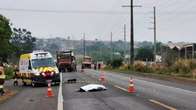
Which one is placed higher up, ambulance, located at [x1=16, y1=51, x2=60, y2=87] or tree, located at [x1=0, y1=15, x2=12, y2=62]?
tree, located at [x1=0, y1=15, x2=12, y2=62]

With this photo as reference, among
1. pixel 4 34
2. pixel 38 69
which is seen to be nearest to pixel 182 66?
pixel 38 69

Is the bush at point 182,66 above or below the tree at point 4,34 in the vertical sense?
below

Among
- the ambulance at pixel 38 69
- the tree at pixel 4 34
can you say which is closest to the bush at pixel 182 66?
the ambulance at pixel 38 69

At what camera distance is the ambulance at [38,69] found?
3656 centimetres

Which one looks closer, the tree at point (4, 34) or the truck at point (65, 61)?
the tree at point (4, 34)

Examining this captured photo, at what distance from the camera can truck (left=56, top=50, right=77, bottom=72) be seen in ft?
251

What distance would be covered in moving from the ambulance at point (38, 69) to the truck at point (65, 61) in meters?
36.6

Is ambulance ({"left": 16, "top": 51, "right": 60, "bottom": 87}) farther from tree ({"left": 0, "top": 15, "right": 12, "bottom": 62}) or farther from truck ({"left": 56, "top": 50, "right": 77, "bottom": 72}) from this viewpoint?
truck ({"left": 56, "top": 50, "right": 77, "bottom": 72})

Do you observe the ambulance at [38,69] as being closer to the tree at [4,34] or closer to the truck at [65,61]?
the tree at [4,34]

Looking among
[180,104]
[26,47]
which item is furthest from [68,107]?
[26,47]

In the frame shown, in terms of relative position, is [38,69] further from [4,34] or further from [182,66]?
[4,34]

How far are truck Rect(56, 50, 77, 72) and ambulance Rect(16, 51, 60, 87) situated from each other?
120 feet

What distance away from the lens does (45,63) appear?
1494 inches

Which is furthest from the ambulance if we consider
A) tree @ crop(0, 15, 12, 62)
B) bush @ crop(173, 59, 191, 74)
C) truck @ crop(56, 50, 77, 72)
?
truck @ crop(56, 50, 77, 72)
